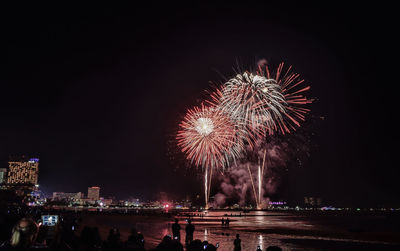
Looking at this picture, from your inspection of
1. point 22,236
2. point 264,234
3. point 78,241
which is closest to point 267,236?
point 264,234

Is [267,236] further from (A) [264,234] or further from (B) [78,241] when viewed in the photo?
(B) [78,241]

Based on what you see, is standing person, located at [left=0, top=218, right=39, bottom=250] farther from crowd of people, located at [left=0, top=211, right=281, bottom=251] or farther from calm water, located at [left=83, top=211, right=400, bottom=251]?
calm water, located at [left=83, top=211, right=400, bottom=251]

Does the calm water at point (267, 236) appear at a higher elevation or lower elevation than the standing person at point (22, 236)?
lower

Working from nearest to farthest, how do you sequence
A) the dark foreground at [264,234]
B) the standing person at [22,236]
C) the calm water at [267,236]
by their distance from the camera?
the standing person at [22,236] < the calm water at [267,236] < the dark foreground at [264,234]

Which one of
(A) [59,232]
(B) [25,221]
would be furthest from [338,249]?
(B) [25,221]

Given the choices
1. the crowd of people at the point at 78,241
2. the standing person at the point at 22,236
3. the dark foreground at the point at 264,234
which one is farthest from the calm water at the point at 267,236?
the standing person at the point at 22,236

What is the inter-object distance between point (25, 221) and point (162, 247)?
133 inches

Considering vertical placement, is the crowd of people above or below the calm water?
above

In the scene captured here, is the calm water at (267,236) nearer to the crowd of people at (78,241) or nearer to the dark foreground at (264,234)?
the dark foreground at (264,234)

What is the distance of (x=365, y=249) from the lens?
21.7 metres

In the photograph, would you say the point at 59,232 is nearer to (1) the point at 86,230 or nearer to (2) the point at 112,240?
(2) the point at 112,240

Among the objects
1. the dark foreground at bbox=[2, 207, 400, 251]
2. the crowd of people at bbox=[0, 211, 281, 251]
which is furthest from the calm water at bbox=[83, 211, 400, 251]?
the crowd of people at bbox=[0, 211, 281, 251]

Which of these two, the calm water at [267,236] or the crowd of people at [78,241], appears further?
the calm water at [267,236]

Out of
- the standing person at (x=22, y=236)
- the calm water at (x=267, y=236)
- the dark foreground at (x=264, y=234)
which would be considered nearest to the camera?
the standing person at (x=22, y=236)
